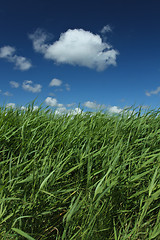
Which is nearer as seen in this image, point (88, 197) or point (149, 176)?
point (88, 197)

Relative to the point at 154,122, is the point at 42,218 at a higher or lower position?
lower

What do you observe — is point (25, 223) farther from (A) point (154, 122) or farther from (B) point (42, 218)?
(A) point (154, 122)

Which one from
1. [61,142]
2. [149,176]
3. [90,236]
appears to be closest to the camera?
[90,236]

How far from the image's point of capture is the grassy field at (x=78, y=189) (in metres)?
1.55

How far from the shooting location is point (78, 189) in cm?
190

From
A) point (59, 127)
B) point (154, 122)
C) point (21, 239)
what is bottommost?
point (21, 239)

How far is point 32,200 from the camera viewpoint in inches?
64.3

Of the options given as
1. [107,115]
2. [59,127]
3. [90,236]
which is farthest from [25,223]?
[107,115]

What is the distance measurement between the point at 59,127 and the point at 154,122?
A: 1.42 metres

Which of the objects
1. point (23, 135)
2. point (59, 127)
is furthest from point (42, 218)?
point (59, 127)

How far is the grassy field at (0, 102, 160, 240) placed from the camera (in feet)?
5.10

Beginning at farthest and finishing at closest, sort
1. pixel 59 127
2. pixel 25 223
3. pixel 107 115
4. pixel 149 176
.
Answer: pixel 107 115 < pixel 59 127 < pixel 149 176 < pixel 25 223

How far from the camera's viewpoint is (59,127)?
8.75ft

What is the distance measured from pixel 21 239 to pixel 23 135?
118 centimetres
